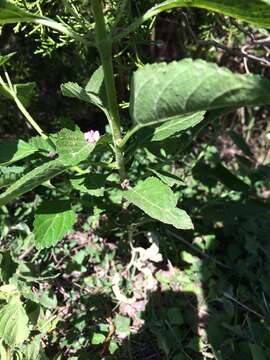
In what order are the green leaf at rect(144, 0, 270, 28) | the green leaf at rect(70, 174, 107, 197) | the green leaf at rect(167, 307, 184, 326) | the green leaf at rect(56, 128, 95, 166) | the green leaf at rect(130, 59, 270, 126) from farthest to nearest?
1. the green leaf at rect(167, 307, 184, 326)
2. the green leaf at rect(70, 174, 107, 197)
3. the green leaf at rect(56, 128, 95, 166)
4. the green leaf at rect(144, 0, 270, 28)
5. the green leaf at rect(130, 59, 270, 126)

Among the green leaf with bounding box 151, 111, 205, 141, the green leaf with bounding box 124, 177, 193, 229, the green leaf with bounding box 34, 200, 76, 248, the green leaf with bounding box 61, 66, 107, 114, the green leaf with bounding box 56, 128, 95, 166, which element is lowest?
the green leaf with bounding box 34, 200, 76, 248

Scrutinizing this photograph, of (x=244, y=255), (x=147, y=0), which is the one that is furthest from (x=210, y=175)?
(x=147, y=0)

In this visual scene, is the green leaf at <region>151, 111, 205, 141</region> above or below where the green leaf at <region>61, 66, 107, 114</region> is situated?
below

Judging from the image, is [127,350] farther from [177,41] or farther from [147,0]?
[177,41]

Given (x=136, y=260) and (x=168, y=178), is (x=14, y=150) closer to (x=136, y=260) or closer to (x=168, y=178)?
(x=168, y=178)

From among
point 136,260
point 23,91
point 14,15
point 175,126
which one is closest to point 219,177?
point 136,260

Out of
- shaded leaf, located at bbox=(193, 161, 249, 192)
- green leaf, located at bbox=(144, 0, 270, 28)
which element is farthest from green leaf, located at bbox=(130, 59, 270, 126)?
shaded leaf, located at bbox=(193, 161, 249, 192)

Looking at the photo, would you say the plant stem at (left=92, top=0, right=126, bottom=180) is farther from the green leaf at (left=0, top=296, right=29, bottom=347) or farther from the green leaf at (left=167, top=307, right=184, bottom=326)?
the green leaf at (left=167, top=307, right=184, bottom=326)
